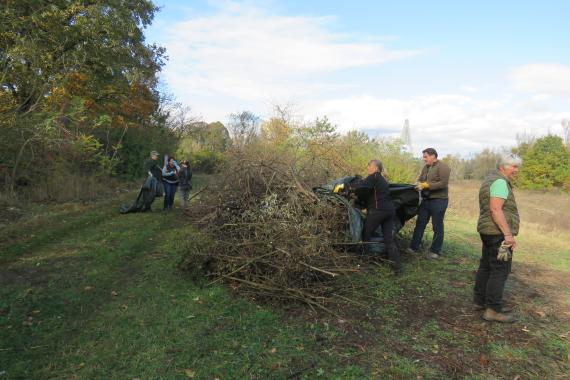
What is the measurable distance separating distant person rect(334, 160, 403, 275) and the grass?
387 mm

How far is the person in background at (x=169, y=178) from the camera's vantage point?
1020cm

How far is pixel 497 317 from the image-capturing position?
4.14 m

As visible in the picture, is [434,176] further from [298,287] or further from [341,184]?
[298,287]

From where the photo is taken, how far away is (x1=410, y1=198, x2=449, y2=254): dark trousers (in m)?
6.27

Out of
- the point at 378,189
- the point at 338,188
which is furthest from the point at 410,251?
the point at 338,188

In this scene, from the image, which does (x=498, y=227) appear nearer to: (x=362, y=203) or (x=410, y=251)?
(x=362, y=203)

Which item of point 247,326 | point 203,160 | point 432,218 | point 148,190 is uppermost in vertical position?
point 203,160

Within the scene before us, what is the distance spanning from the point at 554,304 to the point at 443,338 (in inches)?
84.6

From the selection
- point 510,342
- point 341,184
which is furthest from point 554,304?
point 341,184

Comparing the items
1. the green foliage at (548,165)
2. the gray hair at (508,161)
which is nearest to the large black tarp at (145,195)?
the gray hair at (508,161)

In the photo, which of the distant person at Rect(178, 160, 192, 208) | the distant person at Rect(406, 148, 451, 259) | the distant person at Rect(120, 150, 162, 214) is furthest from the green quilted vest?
the distant person at Rect(120, 150, 162, 214)

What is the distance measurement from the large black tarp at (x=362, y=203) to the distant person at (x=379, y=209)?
11cm

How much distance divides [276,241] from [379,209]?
5.53 feet

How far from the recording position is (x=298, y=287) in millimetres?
4602
